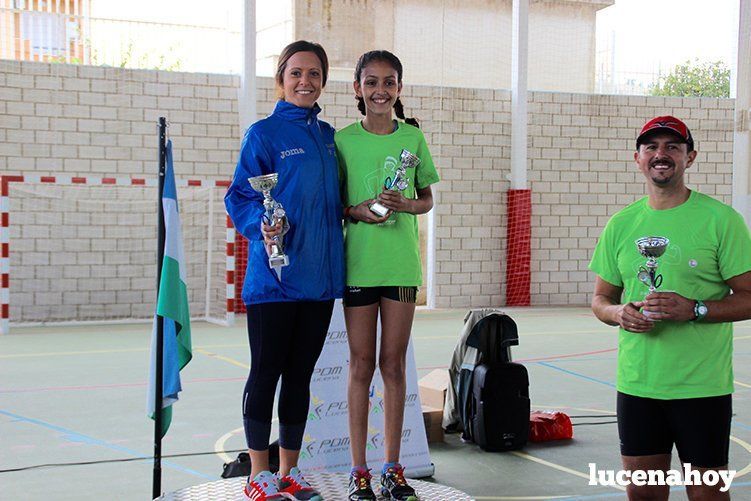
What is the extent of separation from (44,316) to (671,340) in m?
10.1

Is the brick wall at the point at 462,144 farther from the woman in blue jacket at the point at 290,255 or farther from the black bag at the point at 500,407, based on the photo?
the woman in blue jacket at the point at 290,255

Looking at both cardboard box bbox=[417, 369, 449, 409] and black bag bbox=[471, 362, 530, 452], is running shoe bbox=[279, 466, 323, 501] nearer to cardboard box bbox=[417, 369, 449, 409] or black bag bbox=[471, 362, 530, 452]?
black bag bbox=[471, 362, 530, 452]

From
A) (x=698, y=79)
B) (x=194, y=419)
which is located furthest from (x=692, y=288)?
(x=698, y=79)

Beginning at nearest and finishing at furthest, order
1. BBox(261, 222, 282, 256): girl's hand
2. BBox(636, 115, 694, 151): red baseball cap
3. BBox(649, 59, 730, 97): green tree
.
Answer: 1. BBox(636, 115, 694, 151): red baseball cap
2. BBox(261, 222, 282, 256): girl's hand
3. BBox(649, 59, 730, 97): green tree

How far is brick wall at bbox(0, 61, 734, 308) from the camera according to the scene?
11422mm

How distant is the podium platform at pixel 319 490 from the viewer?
12.2ft

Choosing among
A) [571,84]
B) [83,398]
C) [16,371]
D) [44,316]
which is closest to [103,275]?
[44,316]

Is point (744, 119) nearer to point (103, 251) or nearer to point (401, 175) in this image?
point (103, 251)

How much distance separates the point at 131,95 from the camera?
461 inches

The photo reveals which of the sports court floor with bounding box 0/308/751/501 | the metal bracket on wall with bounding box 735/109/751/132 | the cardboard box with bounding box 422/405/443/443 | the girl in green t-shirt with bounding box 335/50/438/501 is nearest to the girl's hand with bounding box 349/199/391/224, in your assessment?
the girl in green t-shirt with bounding box 335/50/438/501

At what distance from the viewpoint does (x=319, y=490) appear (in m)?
3.83

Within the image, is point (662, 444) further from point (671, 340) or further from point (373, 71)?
point (373, 71)

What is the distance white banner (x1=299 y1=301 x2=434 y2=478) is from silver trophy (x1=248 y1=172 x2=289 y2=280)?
1143 millimetres

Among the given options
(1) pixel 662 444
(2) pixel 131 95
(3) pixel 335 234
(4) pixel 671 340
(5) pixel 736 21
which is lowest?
(1) pixel 662 444
